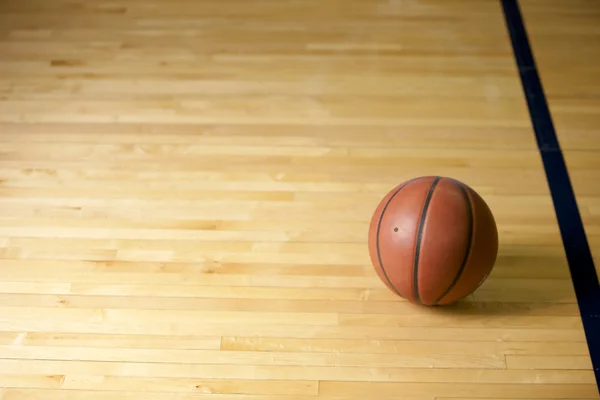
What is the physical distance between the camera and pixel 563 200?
105 inches

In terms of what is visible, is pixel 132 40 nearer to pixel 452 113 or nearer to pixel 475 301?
pixel 452 113

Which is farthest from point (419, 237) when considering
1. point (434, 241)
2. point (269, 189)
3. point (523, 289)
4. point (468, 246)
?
point (269, 189)

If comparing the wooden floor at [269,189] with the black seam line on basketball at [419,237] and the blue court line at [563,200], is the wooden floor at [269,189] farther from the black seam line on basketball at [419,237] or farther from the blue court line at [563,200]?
the black seam line on basketball at [419,237]

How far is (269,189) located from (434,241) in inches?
35.8

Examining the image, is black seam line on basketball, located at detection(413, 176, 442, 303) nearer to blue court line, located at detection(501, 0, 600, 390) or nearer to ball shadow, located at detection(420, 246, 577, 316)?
ball shadow, located at detection(420, 246, 577, 316)

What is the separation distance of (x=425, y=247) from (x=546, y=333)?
0.55 m

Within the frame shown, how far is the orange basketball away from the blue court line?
0.44 meters

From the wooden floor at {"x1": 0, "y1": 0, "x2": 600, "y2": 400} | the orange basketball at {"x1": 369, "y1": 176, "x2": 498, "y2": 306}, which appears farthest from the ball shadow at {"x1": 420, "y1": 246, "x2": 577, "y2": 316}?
the orange basketball at {"x1": 369, "y1": 176, "x2": 498, "y2": 306}

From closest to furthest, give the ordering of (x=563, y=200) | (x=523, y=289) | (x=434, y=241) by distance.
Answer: (x=434, y=241)
(x=523, y=289)
(x=563, y=200)

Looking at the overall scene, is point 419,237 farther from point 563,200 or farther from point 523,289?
point 563,200

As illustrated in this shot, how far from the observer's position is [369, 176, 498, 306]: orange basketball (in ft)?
6.68

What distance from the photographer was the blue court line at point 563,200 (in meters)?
2.27

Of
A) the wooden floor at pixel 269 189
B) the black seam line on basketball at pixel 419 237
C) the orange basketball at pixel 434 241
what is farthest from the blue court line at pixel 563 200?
Answer: the black seam line on basketball at pixel 419 237

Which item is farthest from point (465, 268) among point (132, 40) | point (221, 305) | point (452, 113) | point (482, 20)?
point (132, 40)
